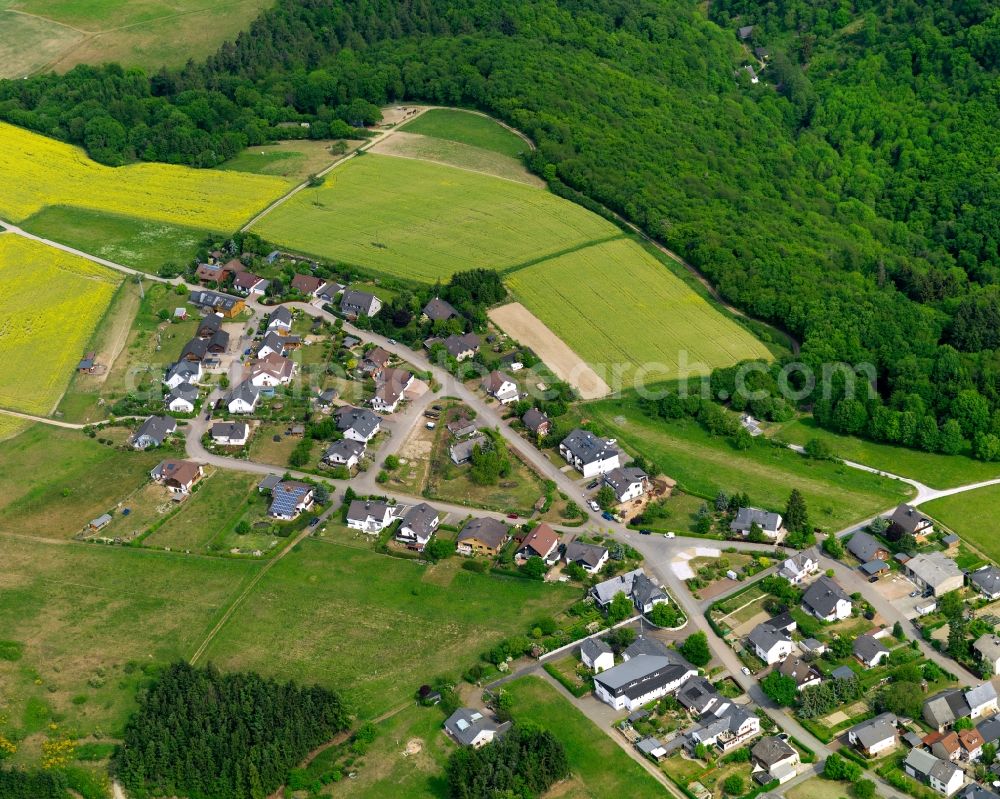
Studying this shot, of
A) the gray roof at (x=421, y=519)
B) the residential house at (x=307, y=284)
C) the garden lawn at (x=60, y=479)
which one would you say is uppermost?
the residential house at (x=307, y=284)

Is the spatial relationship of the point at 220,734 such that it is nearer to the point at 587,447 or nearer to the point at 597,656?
the point at 597,656

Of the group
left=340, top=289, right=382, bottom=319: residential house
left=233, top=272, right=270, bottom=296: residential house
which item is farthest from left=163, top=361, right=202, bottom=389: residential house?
left=340, top=289, right=382, bottom=319: residential house

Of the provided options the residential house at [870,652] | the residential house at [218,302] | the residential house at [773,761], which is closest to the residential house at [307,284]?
the residential house at [218,302]

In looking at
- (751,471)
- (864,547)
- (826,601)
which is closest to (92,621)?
(826,601)

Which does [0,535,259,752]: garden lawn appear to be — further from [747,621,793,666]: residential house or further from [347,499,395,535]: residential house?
[747,621,793,666]: residential house

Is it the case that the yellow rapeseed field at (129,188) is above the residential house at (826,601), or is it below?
above

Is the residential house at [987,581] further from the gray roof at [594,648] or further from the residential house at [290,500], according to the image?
the residential house at [290,500]

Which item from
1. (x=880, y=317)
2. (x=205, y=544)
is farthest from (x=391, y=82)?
(x=205, y=544)
